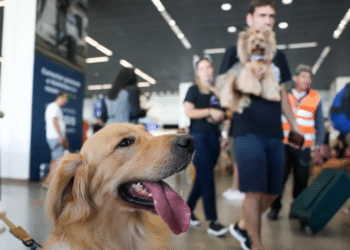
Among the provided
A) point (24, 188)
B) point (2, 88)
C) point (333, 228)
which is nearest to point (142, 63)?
point (2, 88)

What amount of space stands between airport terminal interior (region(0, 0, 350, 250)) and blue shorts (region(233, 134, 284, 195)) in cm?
50

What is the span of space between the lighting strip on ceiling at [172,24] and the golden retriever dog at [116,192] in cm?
682

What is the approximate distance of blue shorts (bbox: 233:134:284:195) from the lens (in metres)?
2.05

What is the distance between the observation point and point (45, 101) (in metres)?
5.84

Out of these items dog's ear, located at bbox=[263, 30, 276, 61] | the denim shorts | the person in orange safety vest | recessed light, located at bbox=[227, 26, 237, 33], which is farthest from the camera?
recessed light, located at bbox=[227, 26, 237, 33]

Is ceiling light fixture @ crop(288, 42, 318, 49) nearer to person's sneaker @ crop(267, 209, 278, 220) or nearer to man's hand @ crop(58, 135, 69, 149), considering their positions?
man's hand @ crop(58, 135, 69, 149)

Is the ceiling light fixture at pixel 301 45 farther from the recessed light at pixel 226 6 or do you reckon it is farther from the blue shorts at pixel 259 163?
the blue shorts at pixel 259 163

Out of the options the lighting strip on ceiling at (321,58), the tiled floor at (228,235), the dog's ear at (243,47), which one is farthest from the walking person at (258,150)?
the lighting strip on ceiling at (321,58)

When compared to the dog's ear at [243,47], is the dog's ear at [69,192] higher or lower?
lower

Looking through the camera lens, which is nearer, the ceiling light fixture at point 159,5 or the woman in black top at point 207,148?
the woman in black top at point 207,148

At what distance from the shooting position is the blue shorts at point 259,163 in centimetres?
205

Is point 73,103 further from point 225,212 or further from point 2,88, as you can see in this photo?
point 225,212

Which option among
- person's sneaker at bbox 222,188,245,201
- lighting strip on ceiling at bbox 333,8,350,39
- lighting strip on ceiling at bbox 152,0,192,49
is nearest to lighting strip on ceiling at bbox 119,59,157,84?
lighting strip on ceiling at bbox 152,0,192,49

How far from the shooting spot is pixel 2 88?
5.80 meters
